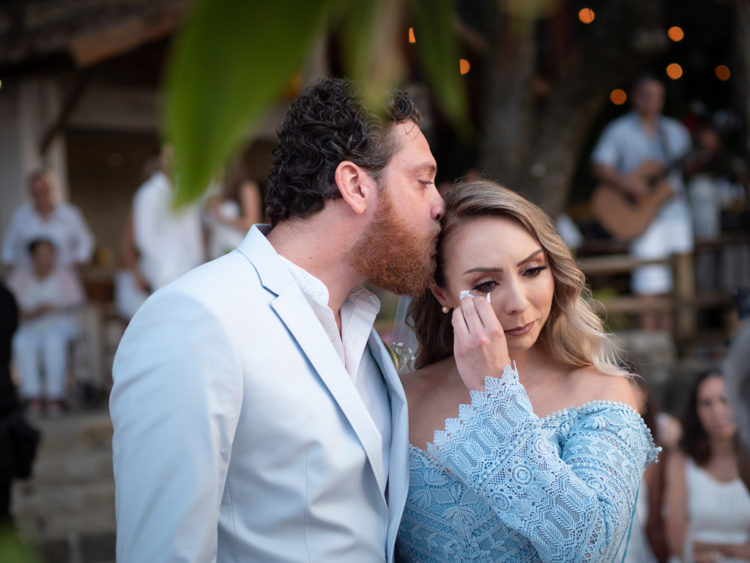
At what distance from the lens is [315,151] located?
6.17 ft

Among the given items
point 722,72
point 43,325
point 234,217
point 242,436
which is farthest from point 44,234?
point 722,72

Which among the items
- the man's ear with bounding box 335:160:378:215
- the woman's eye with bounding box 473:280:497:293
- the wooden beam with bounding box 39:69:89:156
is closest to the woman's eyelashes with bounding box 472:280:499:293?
the woman's eye with bounding box 473:280:497:293

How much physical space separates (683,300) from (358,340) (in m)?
4.51

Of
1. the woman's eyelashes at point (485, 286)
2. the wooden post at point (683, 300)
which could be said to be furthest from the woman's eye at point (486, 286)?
the wooden post at point (683, 300)

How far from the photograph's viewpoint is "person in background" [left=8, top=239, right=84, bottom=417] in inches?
225

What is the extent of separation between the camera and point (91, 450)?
505 cm

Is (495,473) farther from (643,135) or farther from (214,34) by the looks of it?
(643,135)

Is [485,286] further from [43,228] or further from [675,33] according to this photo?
[43,228]

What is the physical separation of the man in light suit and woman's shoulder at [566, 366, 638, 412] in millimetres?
487

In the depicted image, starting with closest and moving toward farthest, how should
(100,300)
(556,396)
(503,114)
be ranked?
(556,396) < (503,114) < (100,300)

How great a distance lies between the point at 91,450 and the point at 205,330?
402 cm

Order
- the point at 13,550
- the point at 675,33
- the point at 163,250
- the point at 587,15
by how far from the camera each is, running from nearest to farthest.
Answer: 1. the point at 13,550
2. the point at 587,15
3. the point at 675,33
4. the point at 163,250

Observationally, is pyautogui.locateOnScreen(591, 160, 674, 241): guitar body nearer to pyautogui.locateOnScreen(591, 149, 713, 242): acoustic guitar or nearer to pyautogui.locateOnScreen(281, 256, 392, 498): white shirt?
pyautogui.locateOnScreen(591, 149, 713, 242): acoustic guitar

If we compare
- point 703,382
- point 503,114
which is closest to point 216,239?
point 503,114
